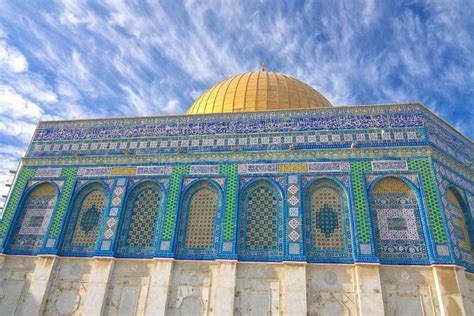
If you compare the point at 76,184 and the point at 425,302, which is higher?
the point at 76,184

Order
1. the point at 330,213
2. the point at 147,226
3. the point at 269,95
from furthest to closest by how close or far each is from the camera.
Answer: the point at 269,95 < the point at 147,226 < the point at 330,213

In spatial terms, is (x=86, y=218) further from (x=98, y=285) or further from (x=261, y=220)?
(x=261, y=220)

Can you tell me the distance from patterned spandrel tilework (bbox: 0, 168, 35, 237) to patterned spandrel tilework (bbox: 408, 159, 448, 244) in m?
11.1

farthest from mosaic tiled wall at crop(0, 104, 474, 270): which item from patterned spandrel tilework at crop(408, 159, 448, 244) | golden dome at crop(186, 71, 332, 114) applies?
golden dome at crop(186, 71, 332, 114)

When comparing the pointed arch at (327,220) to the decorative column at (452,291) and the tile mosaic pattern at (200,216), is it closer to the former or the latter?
the decorative column at (452,291)

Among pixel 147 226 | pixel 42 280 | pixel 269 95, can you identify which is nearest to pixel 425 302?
pixel 147 226

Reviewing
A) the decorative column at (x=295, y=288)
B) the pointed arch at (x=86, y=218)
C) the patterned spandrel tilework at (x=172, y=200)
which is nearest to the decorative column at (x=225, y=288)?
the decorative column at (x=295, y=288)

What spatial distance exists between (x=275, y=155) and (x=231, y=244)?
2.74m

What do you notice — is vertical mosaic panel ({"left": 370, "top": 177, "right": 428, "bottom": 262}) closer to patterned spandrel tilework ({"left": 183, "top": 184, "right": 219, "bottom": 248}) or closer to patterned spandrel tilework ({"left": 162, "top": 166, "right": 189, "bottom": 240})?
patterned spandrel tilework ({"left": 183, "top": 184, "right": 219, "bottom": 248})

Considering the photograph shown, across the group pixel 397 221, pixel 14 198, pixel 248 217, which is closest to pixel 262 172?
pixel 248 217

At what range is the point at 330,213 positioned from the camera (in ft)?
30.0

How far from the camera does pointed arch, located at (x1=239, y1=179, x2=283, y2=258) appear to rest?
29.2 ft

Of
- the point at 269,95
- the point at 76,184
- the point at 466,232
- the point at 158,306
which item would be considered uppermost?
the point at 269,95

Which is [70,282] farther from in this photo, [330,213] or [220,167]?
[330,213]
